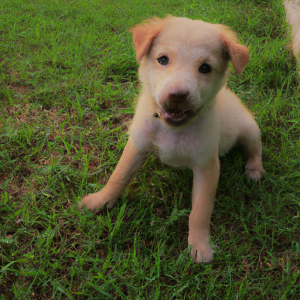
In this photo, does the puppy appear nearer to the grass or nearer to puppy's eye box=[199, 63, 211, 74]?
the grass

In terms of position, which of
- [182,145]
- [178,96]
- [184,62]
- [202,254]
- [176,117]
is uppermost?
[184,62]

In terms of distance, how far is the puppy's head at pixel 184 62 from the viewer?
6.18 feet

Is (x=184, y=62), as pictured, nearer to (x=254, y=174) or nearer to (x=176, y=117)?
(x=176, y=117)

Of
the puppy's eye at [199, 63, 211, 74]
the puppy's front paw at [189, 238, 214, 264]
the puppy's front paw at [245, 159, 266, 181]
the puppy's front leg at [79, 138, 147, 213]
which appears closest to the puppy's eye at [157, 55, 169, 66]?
the puppy's eye at [199, 63, 211, 74]

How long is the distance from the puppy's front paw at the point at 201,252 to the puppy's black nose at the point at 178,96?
1173 millimetres

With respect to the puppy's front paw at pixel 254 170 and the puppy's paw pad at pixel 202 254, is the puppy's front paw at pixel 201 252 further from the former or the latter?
the puppy's front paw at pixel 254 170

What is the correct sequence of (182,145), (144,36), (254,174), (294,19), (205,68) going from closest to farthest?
(205,68)
(144,36)
(182,145)
(254,174)
(294,19)

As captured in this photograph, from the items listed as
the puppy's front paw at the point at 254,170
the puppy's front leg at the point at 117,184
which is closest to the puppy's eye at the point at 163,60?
the puppy's front leg at the point at 117,184

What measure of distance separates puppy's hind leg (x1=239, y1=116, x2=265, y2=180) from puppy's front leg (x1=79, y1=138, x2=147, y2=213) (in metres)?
1.12

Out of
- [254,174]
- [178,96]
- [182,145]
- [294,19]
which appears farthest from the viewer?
[294,19]

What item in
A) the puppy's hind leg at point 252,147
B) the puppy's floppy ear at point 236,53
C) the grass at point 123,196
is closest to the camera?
the puppy's floppy ear at point 236,53

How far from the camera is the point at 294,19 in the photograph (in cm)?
488

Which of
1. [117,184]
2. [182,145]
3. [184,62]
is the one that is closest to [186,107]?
[184,62]

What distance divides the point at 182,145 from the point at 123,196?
758mm
